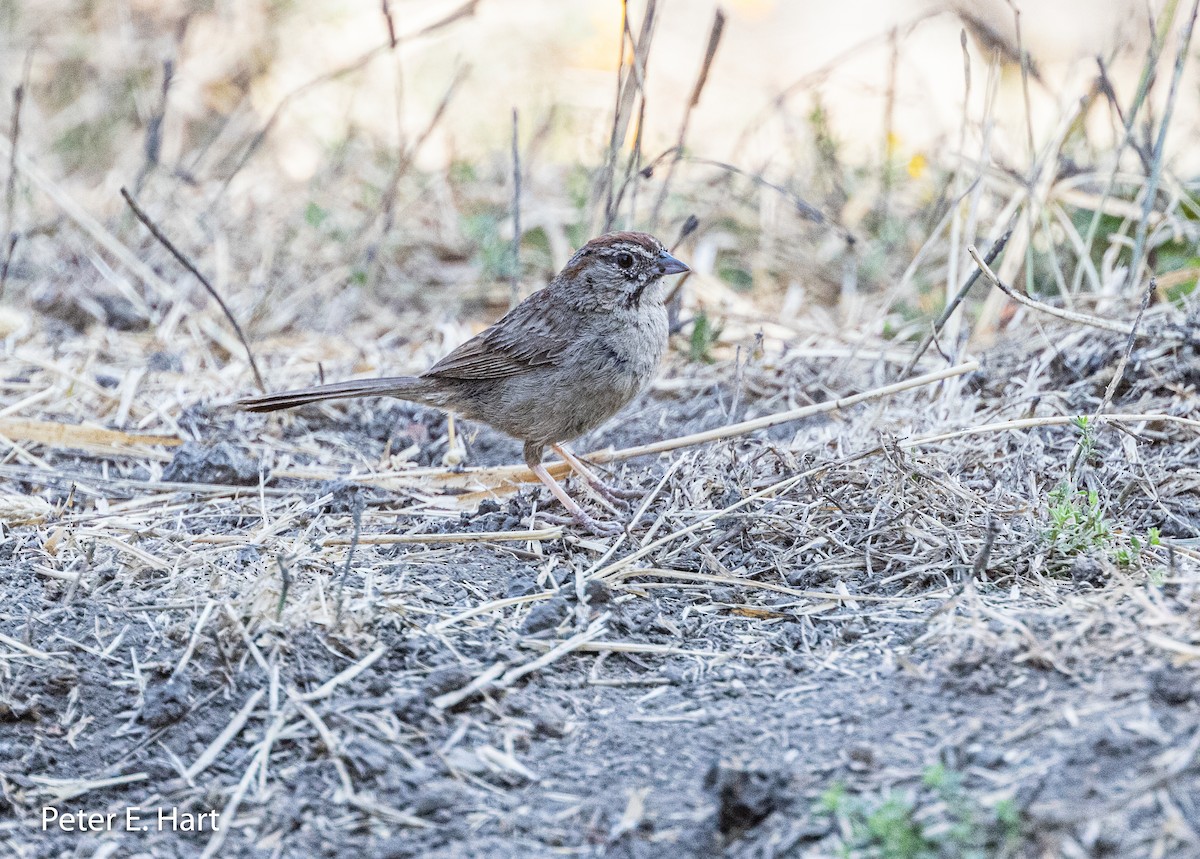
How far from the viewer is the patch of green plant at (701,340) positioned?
5.73 meters

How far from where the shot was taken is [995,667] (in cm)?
295

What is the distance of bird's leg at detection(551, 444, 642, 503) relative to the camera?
4543mm

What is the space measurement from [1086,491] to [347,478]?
2.74m

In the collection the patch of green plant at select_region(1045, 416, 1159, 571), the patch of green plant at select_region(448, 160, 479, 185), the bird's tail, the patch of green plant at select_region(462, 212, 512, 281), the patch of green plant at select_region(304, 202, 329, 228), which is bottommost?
the patch of green plant at select_region(1045, 416, 1159, 571)

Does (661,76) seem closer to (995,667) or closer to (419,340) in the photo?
(419,340)

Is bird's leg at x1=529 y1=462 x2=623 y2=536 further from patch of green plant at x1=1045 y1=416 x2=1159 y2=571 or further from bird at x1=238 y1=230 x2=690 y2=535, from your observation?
patch of green plant at x1=1045 y1=416 x2=1159 y2=571

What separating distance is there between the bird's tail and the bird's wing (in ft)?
0.29

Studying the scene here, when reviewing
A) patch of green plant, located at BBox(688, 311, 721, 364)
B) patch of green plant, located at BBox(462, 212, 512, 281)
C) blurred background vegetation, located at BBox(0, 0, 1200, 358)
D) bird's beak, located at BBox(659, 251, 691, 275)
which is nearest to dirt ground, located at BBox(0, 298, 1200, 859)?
bird's beak, located at BBox(659, 251, 691, 275)

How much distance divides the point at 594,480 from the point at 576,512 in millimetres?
367

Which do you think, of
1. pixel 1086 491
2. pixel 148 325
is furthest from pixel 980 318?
pixel 148 325

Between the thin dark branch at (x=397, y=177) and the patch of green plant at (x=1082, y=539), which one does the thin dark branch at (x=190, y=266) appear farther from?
the patch of green plant at (x=1082, y=539)

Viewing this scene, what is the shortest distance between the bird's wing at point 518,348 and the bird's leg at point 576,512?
0.48m

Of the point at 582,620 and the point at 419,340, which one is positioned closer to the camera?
the point at 582,620

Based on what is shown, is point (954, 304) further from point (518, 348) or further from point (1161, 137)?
point (518, 348)
